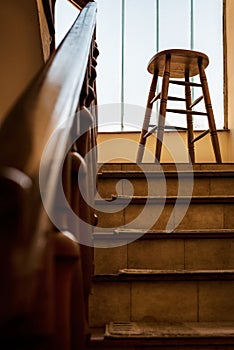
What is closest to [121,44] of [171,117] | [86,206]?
[171,117]

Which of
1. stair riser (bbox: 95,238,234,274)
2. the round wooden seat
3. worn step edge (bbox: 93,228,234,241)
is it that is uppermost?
the round wooden seat

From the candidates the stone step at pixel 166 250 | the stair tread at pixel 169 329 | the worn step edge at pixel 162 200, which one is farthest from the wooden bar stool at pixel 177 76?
the stair tread at pixel 169 329

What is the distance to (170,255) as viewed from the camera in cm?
197

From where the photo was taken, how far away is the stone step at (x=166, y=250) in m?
1.95

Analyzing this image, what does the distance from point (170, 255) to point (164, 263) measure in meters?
0.04

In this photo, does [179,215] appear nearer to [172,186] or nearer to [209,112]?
[172,186]

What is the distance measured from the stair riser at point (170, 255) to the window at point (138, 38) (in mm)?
2290

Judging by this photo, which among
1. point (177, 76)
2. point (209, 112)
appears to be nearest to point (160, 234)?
point (209, 112)

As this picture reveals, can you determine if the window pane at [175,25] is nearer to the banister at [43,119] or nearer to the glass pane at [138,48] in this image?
the glass pane at [138,48]

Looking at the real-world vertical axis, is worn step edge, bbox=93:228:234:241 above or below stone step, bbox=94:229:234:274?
above

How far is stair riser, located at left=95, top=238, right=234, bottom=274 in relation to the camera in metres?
1.95

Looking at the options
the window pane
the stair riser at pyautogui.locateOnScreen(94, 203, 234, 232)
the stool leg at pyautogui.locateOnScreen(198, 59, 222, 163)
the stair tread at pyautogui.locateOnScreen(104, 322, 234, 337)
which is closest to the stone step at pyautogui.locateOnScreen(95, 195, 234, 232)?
the stair riser at pyautogui.locateOnScreen(94, 203, 234, 232)

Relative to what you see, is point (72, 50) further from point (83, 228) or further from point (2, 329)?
point (2, 329)

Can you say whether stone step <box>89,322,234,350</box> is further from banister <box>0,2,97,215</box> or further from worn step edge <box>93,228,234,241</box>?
banister <box>0,2,97,215</box>
